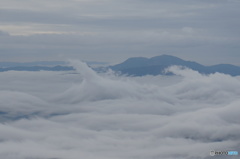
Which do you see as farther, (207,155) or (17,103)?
(17,103)

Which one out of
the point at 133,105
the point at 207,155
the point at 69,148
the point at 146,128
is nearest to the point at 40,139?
the point at 69,148

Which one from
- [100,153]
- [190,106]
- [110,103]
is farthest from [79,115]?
[100,153]

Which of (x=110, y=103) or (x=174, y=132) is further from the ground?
(x=110, y=103)

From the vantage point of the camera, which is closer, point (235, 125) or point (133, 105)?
point (235, 125)

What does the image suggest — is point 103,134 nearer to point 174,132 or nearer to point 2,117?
point 174,132

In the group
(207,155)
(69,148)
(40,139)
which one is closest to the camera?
(207,155)

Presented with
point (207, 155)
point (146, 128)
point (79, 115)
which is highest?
point (79, 115)

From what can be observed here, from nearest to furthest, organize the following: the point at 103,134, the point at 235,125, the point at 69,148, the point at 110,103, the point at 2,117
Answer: the point at 69,148 < the point at 103,134 < the point at 235,125 < the point at 2,117 < the point at 110,103

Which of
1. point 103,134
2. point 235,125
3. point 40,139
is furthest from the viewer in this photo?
point 235,125

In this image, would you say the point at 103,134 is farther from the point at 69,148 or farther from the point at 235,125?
the point at 235,125
